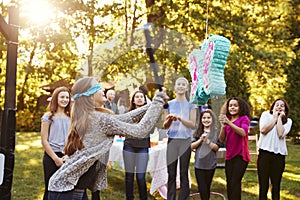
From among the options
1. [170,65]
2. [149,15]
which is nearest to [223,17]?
[149,15]

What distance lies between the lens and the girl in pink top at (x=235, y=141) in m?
4.01

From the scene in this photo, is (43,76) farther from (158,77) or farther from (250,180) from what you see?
(158,77)

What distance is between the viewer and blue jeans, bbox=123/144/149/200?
4.09 m

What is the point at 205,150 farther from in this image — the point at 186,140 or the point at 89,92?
the point at 89,92

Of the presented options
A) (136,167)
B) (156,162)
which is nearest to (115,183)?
(156,162)

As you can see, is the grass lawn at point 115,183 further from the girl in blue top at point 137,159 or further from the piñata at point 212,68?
the piñata at point 212,68

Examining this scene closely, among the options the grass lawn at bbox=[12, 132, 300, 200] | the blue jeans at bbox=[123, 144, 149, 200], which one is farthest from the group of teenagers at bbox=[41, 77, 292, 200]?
the grass lawn at bbox=[12, 132, 300, 200]

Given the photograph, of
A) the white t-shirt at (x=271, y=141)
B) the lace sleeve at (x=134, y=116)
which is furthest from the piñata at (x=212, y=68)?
the white t-shirt at (x=271, y=141)

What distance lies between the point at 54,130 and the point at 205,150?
4.65 ft

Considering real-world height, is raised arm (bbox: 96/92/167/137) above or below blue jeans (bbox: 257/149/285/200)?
above

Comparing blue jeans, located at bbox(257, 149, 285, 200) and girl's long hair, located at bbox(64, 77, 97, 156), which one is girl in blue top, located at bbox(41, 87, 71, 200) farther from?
blue jeans, located at bbox(257, 149, 285, 200)

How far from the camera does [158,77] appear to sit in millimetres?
4000

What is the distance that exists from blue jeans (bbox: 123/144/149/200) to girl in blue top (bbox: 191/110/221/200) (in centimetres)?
49

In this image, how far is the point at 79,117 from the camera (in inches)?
106
